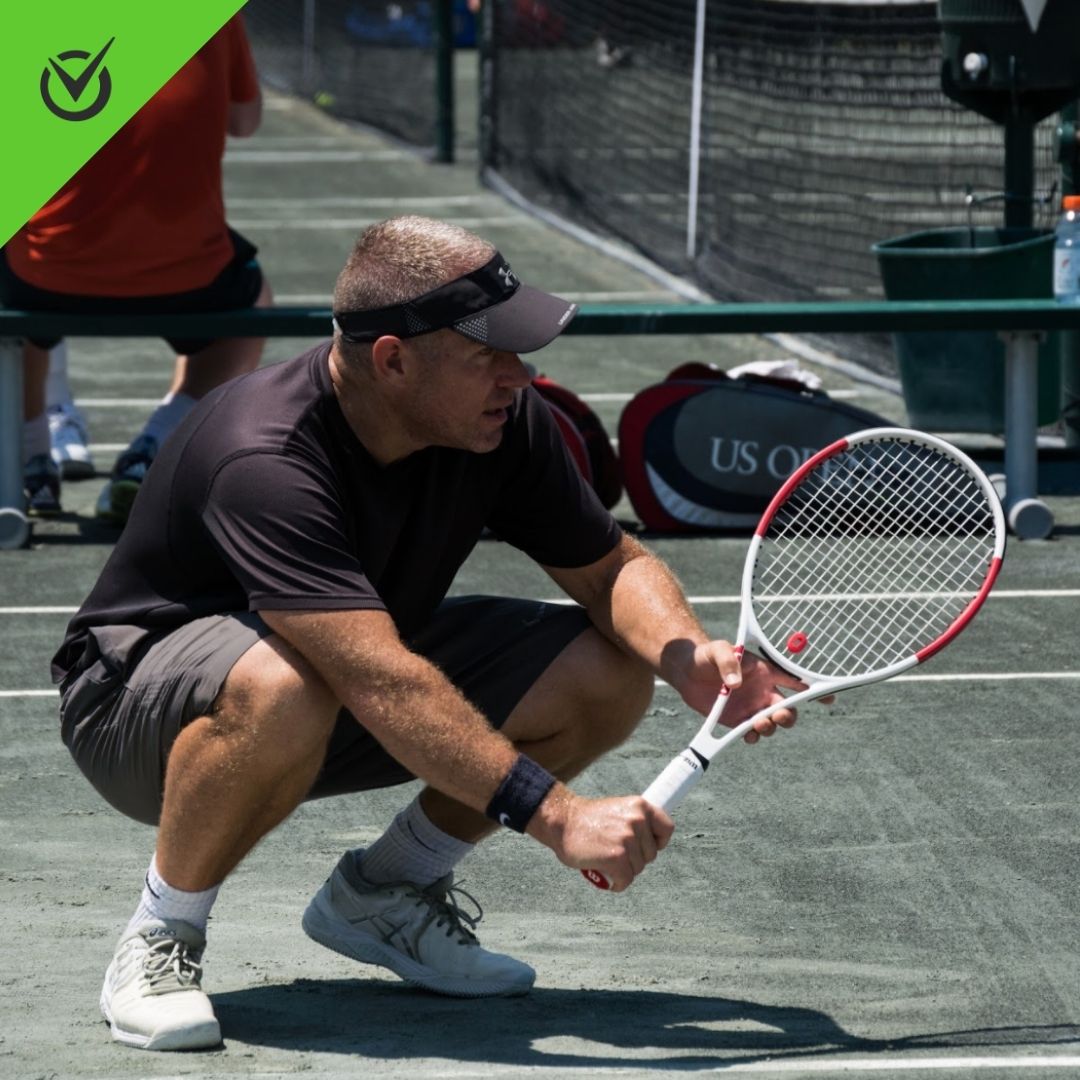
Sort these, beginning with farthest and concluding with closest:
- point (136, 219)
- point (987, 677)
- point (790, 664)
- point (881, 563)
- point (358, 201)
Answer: point (358, 201)
point (136, 219)
point (881, 563)
point (987, 677)
point (790, 664)

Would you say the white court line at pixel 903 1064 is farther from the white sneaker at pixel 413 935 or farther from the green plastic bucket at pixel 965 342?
the green plastic bucket at pixel 965 342

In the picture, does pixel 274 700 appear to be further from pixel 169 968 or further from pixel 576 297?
pixel 576 297

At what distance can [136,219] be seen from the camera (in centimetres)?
707

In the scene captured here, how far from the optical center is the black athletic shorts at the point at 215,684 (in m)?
3.39

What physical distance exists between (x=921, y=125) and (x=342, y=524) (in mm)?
7571

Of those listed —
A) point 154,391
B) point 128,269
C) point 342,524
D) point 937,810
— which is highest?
point 342,524

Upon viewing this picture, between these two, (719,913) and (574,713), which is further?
(719,913)

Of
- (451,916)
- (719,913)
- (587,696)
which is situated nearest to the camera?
(587,696)

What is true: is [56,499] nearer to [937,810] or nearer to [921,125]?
[937,810]

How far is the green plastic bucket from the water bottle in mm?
424

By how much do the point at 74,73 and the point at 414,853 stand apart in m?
4.51

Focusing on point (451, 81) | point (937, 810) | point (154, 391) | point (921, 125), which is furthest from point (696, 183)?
point (937, 810)

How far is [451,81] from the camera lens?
1648 centimetres

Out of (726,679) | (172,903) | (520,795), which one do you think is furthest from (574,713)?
(172,903)
